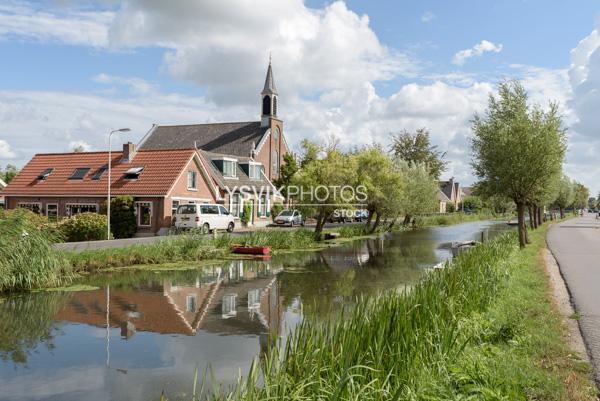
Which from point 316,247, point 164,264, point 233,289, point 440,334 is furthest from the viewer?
point 316,247

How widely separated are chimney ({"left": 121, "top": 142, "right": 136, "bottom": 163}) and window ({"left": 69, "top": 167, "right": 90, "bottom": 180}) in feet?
9.21

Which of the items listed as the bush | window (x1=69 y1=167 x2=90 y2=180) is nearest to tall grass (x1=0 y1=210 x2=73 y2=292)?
the bush

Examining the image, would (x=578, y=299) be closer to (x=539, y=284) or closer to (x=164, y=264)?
(x=539, y=284)

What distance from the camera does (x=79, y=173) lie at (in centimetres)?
3866

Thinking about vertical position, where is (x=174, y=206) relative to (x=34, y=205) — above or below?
below

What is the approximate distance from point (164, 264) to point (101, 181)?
60.1ft

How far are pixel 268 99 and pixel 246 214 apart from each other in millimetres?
19406

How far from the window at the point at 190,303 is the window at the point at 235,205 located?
95.9ft

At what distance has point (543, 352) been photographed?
25.5ft

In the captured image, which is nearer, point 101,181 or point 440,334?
point 440,334

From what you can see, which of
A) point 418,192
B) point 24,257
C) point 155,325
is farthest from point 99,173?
point 418,192

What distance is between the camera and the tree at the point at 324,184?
32406mm

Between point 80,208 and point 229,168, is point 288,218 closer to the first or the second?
point 229,168

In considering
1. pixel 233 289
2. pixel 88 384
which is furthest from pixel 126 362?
pixel 233 289
